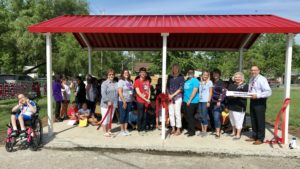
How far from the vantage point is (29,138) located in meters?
6.45

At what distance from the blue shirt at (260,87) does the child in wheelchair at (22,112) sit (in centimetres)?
494

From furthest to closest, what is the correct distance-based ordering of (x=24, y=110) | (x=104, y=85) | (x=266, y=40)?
(x=266, y=40), (x=104, y=85), (x=24, y=110)

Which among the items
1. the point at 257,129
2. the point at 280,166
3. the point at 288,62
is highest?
the point at 288,62

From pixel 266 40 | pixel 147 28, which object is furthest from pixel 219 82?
pixel 266 40

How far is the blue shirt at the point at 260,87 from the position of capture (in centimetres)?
657

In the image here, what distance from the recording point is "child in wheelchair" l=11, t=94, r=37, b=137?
6375 mm

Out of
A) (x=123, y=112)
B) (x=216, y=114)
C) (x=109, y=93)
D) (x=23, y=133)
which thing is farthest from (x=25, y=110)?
(x=216, y=114)

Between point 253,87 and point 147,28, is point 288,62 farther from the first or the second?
point 147,28

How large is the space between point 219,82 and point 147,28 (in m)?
2.30

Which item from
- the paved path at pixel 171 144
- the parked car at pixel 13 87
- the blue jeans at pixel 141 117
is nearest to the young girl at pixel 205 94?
the paved path at pixel 171 144

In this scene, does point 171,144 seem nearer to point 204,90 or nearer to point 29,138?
point 204,90

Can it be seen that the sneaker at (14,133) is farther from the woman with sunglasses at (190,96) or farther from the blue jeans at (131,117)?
the woman with sunglasses at (190,96)

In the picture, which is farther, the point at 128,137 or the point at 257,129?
the point at 128,137

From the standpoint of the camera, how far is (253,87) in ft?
22.3
